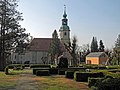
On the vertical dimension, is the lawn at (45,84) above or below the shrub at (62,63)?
below

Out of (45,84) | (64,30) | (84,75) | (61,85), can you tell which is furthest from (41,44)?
(61,85)

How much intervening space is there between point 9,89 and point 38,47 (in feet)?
266

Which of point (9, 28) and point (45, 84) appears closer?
point (45, 84)

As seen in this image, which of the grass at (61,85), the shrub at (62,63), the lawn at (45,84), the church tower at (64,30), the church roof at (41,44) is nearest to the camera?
the grass at (61,85)

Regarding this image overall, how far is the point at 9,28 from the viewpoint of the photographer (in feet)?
153

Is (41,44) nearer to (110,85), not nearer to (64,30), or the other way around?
(64,30)

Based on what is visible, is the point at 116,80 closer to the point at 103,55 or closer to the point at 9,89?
the point at 9,89

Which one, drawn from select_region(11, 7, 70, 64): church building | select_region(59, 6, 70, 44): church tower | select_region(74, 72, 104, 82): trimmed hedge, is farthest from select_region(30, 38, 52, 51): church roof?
select_region(74, 72, 104, 82): trimmed hedge

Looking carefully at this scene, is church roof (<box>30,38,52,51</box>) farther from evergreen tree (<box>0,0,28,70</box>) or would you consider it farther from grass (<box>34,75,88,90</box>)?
grass (<box>34,75,88,90</box>)

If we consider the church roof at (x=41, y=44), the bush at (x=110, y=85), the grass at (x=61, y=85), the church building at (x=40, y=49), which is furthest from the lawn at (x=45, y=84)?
the church roof at (x=41, y=44)

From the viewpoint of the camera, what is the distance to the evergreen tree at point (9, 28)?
1817 inches

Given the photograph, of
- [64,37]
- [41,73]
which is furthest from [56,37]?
[41,73]

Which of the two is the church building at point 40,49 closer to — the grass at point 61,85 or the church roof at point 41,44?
the church roof at point 41,44

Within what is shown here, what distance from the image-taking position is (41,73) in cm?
3600
